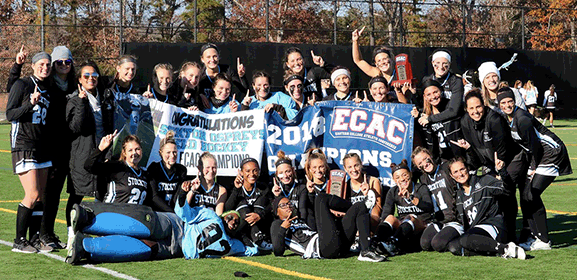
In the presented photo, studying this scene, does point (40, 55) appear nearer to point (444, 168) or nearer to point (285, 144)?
point (285, 144)

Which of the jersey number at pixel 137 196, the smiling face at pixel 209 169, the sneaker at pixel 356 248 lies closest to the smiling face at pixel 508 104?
the sneaker at pixel 356 248

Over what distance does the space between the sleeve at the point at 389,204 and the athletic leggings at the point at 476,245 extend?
0.76 meters

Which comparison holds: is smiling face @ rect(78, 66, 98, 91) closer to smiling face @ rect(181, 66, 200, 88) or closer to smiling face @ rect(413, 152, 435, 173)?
smiling face @ rect(181, 66, 200, 88)

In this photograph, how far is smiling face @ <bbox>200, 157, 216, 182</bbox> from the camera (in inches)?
336

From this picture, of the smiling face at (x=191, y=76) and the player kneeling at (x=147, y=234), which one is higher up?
the smiling face at (x=191, y=76)

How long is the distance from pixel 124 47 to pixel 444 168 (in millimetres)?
19482

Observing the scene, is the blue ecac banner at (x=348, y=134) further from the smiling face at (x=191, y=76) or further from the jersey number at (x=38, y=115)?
the jersey number at (x=38, y=115)

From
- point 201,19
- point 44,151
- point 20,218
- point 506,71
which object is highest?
point 201,19

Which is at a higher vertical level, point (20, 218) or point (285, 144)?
point (285, 144)

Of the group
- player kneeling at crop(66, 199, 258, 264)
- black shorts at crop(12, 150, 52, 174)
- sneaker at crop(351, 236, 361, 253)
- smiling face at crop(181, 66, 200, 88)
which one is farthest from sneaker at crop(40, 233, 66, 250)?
sneaker at crop(351, 236, 361, 253)

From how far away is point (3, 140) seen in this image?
2434 centimetres

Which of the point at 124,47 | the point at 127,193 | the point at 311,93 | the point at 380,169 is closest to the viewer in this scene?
the point at 127,193

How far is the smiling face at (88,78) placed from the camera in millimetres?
8195

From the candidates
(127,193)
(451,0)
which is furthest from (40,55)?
(451,0)
